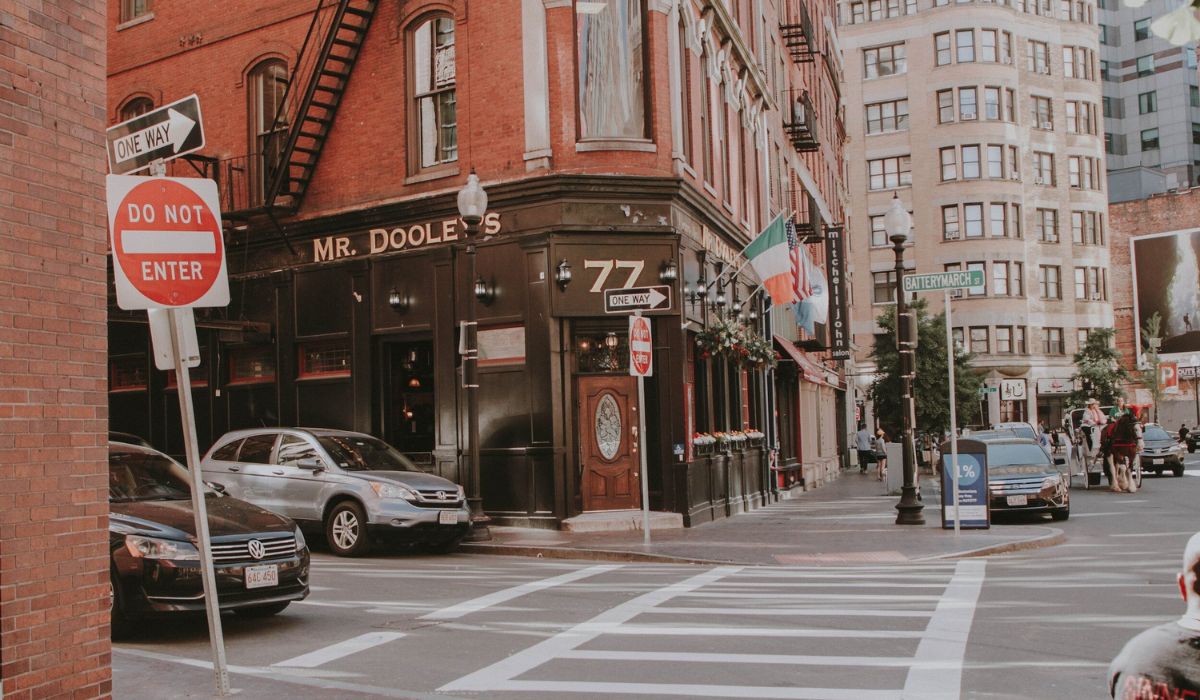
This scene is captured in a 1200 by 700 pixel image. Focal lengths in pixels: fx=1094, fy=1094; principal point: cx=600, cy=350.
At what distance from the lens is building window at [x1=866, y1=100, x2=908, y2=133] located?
6988 cm

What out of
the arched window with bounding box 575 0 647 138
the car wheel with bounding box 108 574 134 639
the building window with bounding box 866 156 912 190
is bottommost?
the car wheel with bounding box 108 574 134 639

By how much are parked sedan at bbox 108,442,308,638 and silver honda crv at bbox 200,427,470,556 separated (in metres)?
4.34

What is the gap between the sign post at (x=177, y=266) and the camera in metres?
6.30

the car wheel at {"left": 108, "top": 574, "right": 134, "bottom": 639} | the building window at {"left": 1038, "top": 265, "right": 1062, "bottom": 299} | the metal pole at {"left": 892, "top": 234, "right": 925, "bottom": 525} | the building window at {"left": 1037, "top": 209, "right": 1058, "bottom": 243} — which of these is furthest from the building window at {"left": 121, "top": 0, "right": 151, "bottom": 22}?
the building window at {"left": 1037, "top": 209, "right": 1058, "bottom": 243}

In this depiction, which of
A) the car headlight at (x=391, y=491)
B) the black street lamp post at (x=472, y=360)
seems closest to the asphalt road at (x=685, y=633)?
the car headlight at (x=391, y=491)

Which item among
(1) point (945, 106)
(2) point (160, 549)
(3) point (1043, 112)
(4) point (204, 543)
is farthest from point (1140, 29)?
(4) point (204, 543)

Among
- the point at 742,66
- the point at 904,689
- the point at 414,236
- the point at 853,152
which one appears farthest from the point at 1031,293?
the point at 904,689

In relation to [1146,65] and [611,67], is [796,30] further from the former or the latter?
[1146,65]

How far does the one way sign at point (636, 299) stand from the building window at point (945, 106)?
57.4 metres

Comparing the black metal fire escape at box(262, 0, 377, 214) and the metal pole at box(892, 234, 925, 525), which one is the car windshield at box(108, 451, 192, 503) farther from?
the metal pole at box(892, 234, 925, 525)

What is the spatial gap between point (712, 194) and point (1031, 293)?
168 feet

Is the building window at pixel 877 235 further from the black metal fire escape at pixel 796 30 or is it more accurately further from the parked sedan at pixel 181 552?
the parked sedan at pixel 181 552

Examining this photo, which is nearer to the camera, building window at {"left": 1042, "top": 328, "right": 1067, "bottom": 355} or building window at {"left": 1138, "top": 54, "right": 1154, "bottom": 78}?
building window at {"left": 1042, "top": 328, "right": 1067, "bottom": 355}

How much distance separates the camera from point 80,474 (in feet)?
18.8
